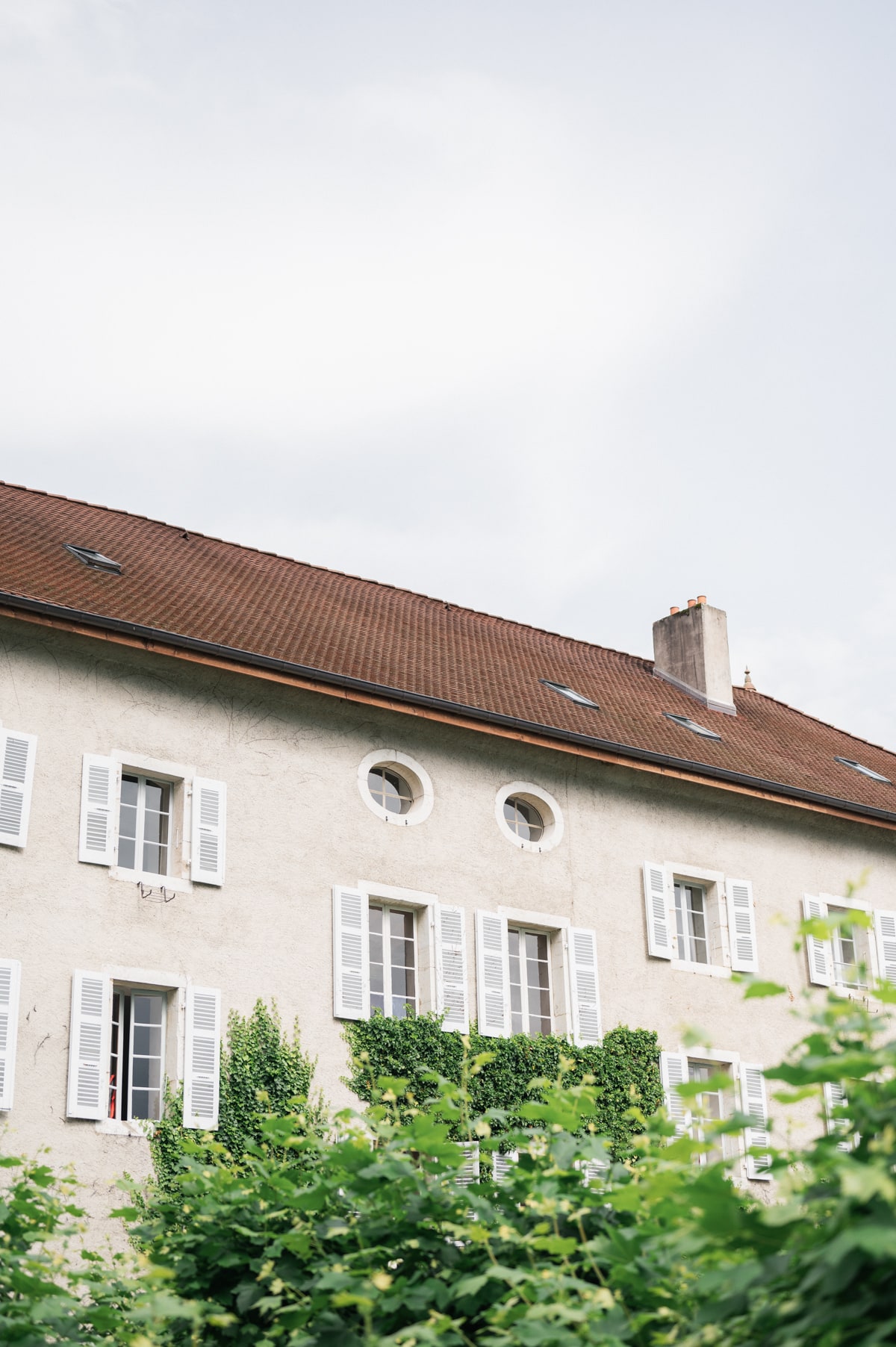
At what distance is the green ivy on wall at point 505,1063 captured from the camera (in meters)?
15.7

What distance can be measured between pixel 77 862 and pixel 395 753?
4.09m

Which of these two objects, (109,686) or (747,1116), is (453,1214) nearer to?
(747,1116)

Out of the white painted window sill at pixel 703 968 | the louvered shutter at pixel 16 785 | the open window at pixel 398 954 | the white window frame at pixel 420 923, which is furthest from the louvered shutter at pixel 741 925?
the louvered shutter at pixel 16 785

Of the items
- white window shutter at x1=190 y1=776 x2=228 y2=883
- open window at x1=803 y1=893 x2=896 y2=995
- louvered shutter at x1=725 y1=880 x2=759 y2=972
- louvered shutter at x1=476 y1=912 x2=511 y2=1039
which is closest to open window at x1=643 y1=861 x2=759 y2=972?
louvered shutter at x1=725 y1=880 x2=759 y2=972

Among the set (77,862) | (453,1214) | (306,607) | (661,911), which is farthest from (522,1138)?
(306,607)

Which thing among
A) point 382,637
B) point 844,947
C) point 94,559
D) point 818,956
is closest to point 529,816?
point 382,637

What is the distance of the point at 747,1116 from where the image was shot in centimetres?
377

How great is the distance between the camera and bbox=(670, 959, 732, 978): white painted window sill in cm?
1880

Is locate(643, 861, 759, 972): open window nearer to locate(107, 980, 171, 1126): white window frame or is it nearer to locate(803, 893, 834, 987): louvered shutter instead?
locate(803, 893, 834, 987): louvered shutter

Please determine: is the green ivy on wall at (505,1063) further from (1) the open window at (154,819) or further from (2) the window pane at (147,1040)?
(1) the open window at (154,819)

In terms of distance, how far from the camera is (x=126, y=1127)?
14.1 meters

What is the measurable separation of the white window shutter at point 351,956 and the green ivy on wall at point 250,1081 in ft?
2.13

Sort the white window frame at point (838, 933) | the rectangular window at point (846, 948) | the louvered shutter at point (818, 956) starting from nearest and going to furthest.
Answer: the louvered shutter at point (818, 956) → the white window frame at point (838, 933) → the rectangular window at point (846, 948)

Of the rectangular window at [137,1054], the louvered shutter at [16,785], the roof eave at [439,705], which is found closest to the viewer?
the louvered shutter at [16,785]
